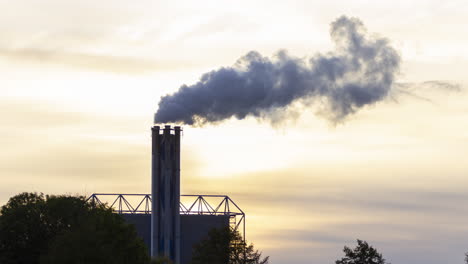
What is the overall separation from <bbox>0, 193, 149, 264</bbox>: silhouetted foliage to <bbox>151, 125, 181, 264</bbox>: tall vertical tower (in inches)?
1089

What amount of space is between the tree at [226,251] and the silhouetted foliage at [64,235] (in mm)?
18853

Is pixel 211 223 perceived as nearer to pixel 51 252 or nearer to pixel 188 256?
pixel 188 256

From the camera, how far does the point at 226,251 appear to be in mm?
136750

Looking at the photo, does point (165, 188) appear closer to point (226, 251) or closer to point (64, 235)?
point (226, 251)

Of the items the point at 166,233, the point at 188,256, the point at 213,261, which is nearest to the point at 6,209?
the point at 213,261

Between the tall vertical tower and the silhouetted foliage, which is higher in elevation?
the tall vertical tower

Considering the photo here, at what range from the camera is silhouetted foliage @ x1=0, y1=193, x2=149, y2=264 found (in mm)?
103500

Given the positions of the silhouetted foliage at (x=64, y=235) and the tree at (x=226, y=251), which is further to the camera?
the tree at (x=226, y=251)

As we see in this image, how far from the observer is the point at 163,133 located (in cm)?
15062

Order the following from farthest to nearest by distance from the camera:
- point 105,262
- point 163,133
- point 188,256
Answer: point 188,256 → point 163,133 → point 105,262

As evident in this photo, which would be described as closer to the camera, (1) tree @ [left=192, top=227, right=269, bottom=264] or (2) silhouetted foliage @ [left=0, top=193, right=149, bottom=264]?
(2) silhouetted foliage @ [left=0, top=193, right=149, bottom=264]

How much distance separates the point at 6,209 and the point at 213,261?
1082 inches

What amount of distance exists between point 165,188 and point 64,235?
46.5 m

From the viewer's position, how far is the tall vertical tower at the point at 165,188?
151 m
